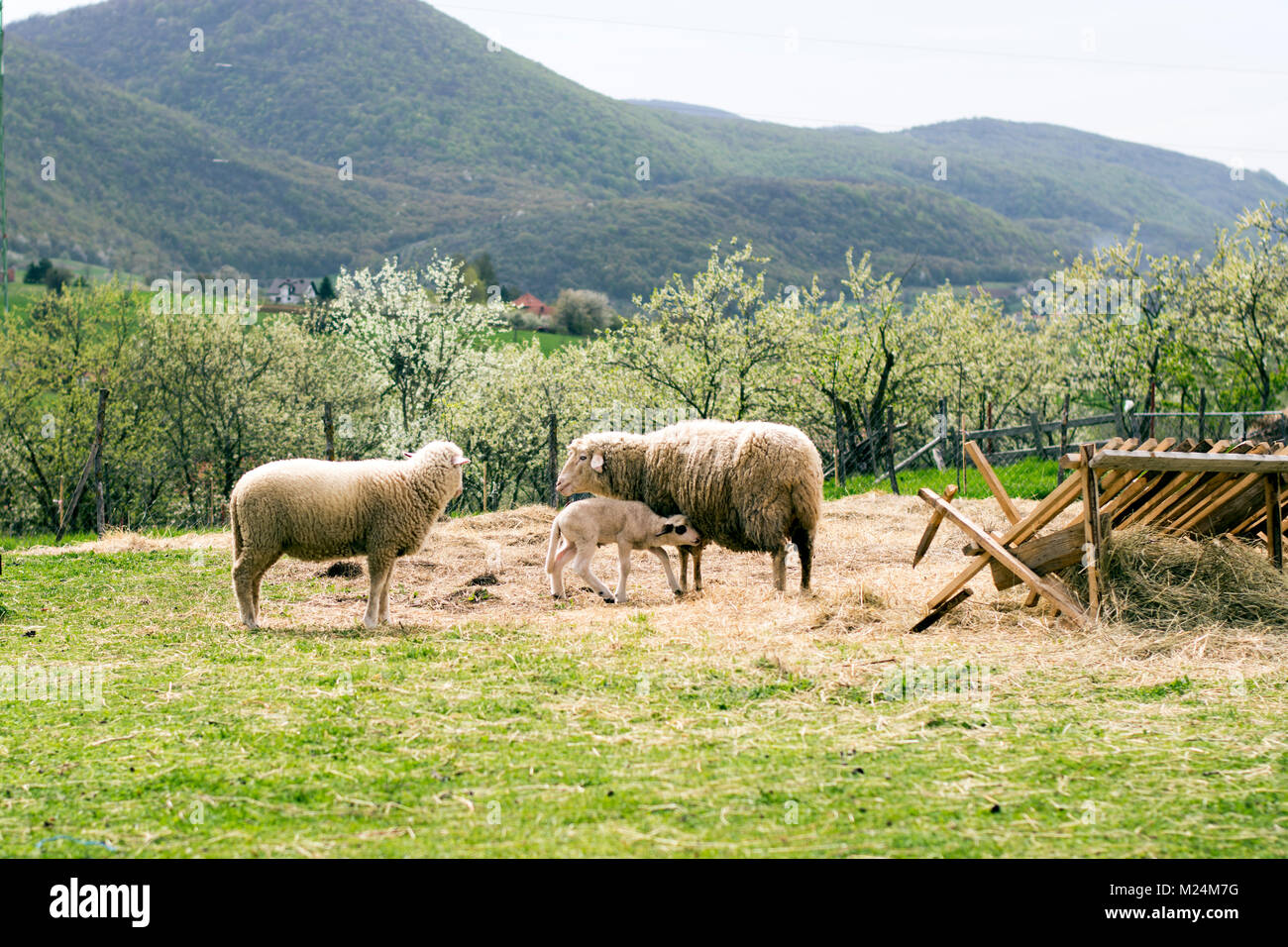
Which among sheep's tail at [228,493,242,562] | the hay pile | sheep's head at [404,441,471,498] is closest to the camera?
the hay pile

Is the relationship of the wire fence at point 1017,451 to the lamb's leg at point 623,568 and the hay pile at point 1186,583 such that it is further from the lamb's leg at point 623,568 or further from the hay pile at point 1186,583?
the lamb's leg at point 623,568

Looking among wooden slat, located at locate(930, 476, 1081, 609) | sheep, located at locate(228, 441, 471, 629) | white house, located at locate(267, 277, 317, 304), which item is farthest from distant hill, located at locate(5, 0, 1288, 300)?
sheep, located at locate(228, 441, 471, 629)

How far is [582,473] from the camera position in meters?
10.8

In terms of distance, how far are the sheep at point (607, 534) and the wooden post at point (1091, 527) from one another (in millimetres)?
3760

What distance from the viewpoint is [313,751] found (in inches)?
194

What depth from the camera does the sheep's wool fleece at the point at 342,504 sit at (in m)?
8.31

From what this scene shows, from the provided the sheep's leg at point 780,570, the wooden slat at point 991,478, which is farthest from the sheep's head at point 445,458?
the wooden slat at point 991,478

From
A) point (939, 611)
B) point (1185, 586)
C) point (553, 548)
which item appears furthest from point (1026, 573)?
point (553, 548)

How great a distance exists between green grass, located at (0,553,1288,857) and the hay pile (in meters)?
1.17

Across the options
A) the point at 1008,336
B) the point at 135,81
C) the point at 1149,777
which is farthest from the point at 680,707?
the point at 135,81

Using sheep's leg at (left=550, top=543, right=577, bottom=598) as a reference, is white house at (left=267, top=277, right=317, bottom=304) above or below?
above

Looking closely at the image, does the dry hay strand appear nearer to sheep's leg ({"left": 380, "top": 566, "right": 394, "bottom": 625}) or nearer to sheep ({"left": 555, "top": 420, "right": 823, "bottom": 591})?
sheep ({"left": 555, "top": 420, "right": 823, "bottom": 591})

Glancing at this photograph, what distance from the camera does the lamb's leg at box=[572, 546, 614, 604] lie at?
31.5ft

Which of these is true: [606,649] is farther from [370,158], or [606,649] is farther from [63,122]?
[370,158]
